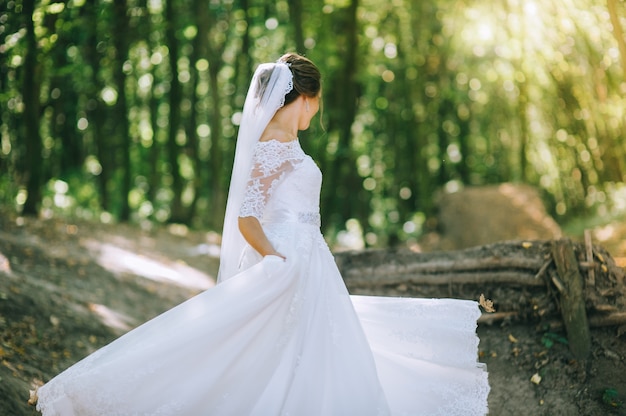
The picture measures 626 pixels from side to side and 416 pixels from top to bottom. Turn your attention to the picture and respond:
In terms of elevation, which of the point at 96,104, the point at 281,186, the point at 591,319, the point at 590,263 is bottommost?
the point at 591,319

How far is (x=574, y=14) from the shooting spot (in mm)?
9203

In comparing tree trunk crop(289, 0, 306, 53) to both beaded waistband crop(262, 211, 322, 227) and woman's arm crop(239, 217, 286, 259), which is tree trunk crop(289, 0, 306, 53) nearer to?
beaded waistband crop(262, 211, 322, 227)

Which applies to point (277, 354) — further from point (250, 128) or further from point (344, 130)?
point (344, 130)

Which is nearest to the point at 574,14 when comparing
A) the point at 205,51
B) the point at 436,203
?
the point at 436,203

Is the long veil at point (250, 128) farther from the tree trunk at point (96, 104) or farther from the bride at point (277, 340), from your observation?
the tree trunk at point (96, 104)

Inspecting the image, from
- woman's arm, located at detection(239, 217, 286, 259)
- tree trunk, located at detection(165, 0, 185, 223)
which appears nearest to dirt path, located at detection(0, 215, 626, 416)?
woman's arm, located at detection(239, 217, 286, 259)

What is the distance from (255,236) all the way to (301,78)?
2.69 ft

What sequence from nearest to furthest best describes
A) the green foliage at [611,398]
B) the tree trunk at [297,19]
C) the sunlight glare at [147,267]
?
the green foliage at [611,398] < the sunlight glare at [147,267] < the tree trunk at [297,19]

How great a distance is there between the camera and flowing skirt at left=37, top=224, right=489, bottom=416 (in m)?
3.06

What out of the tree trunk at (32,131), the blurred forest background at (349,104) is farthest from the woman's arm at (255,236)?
the blurred forest background at (349,104)

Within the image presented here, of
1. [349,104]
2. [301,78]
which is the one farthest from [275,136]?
[349,104]

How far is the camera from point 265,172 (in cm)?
328

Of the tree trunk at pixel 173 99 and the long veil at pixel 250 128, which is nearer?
the long veil at pixel 250 128

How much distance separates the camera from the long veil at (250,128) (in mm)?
3361
